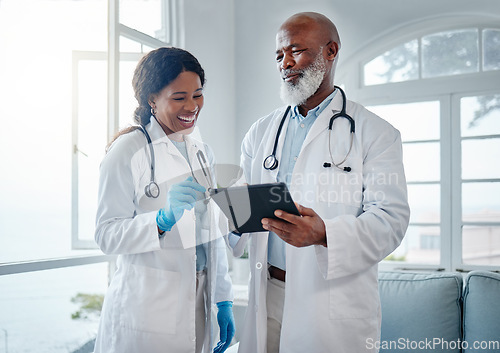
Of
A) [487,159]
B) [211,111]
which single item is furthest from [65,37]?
[487,159]

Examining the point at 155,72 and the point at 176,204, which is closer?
the point at 176,204

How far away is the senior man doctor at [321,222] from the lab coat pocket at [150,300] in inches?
9.9

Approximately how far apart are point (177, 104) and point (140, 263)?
557mm

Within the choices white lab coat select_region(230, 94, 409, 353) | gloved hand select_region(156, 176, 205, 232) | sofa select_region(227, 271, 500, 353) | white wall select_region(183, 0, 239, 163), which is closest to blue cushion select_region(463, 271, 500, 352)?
sofa select_region(227, 271, 500, 353)

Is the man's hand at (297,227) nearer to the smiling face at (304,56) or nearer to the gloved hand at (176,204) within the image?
the gloved hand at (176,204)

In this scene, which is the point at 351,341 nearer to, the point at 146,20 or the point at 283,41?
the point at 283,41

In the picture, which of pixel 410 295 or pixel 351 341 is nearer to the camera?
pixel 351 341

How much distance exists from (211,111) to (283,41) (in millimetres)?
1612

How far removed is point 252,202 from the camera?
1208mm

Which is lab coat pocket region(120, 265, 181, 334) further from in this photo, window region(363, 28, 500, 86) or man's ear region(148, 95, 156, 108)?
window region(363, 28, 500, 86)

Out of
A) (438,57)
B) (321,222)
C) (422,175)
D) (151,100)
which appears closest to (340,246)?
(321,222)

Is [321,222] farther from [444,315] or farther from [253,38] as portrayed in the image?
[253,38]

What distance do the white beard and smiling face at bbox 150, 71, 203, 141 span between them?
0.34 metres

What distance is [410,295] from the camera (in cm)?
223
